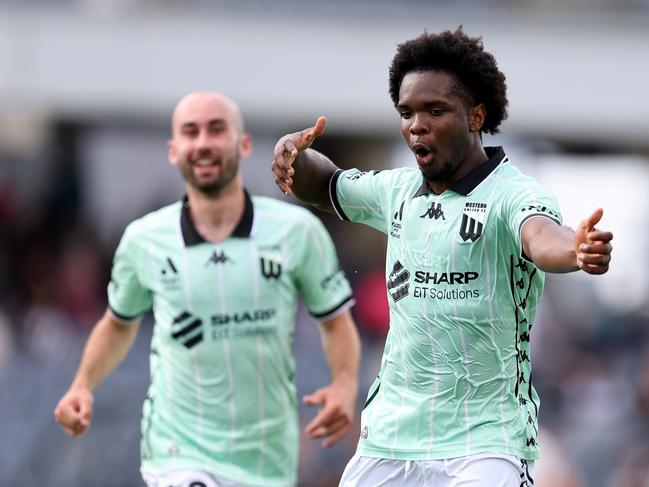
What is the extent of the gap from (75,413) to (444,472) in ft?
8.02

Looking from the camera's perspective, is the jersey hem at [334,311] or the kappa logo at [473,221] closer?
the kappa logo at [473,221]

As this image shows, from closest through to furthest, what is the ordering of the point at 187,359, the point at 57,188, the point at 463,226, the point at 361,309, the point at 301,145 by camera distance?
1. the point at 463,226
2. the point at 301,145
3. the point at 187,359
4. the point at 361,309
5. the point at 57,188

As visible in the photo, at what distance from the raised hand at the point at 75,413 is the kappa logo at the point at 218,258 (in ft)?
3.06

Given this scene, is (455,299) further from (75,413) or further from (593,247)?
(75,413)

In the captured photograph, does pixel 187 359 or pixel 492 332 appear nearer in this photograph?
pixel 492 332

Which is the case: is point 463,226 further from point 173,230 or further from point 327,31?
point 327,31

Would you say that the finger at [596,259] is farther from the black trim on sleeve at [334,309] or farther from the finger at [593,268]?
the black trim on sleeve at [334,309]

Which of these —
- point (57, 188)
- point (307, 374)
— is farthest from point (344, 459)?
point (57, 188)

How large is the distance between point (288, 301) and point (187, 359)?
0.60 m

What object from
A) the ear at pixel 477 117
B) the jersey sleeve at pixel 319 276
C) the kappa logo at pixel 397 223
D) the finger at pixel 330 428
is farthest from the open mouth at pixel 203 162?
the ear at pixel 477 117

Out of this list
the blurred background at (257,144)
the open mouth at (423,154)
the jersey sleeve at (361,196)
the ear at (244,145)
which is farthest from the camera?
the blurred background at (257,144)

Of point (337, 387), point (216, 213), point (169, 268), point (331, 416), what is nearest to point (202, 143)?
point (216, 213)

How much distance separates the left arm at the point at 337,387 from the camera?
7.25 metres

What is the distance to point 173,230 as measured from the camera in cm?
766
